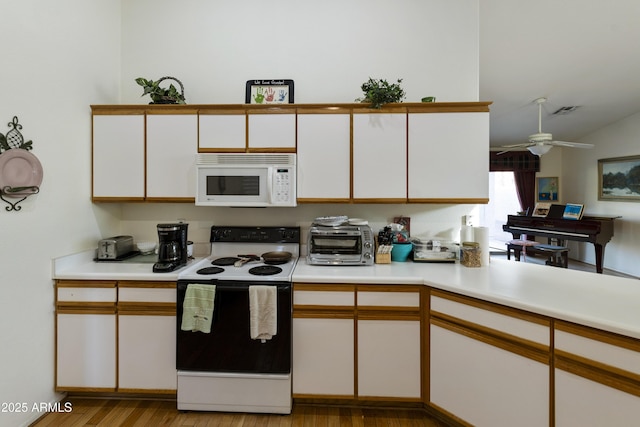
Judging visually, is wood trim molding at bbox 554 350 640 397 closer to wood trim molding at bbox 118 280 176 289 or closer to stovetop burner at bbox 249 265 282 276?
stovetop burner at bbox 249 265 282 276

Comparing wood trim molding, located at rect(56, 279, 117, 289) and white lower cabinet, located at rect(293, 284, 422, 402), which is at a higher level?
wood trim molding, located at rect(56, 279, 117, 289)

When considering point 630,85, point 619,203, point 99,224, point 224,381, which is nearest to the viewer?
point 224,381

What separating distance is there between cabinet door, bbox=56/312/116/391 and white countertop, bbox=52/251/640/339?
29 cm

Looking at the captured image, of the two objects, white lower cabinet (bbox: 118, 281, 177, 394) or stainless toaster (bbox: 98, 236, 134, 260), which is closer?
white lower cabinet (bbox: 118, 281, 177, 394)

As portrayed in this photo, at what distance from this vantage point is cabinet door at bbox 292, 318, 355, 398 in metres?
1.76

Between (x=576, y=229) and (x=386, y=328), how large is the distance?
5078 millimetres

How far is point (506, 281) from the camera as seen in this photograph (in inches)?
65.2

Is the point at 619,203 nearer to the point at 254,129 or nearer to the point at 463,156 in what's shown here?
the point at 463,156

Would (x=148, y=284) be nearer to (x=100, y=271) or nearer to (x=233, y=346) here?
(x=100, y=271)

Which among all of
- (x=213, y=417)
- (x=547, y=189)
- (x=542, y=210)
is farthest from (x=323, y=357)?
(x=547, y=189)

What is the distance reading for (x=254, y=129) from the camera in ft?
6.80

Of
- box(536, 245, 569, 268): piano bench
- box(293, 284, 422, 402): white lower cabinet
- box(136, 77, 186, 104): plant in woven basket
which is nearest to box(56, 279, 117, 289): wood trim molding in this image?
box(293, 284, 422, 402): white lower cabinet

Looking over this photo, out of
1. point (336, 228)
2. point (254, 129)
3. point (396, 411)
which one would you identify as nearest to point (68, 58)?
point (254, 129)

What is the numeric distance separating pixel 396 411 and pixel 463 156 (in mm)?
1820
